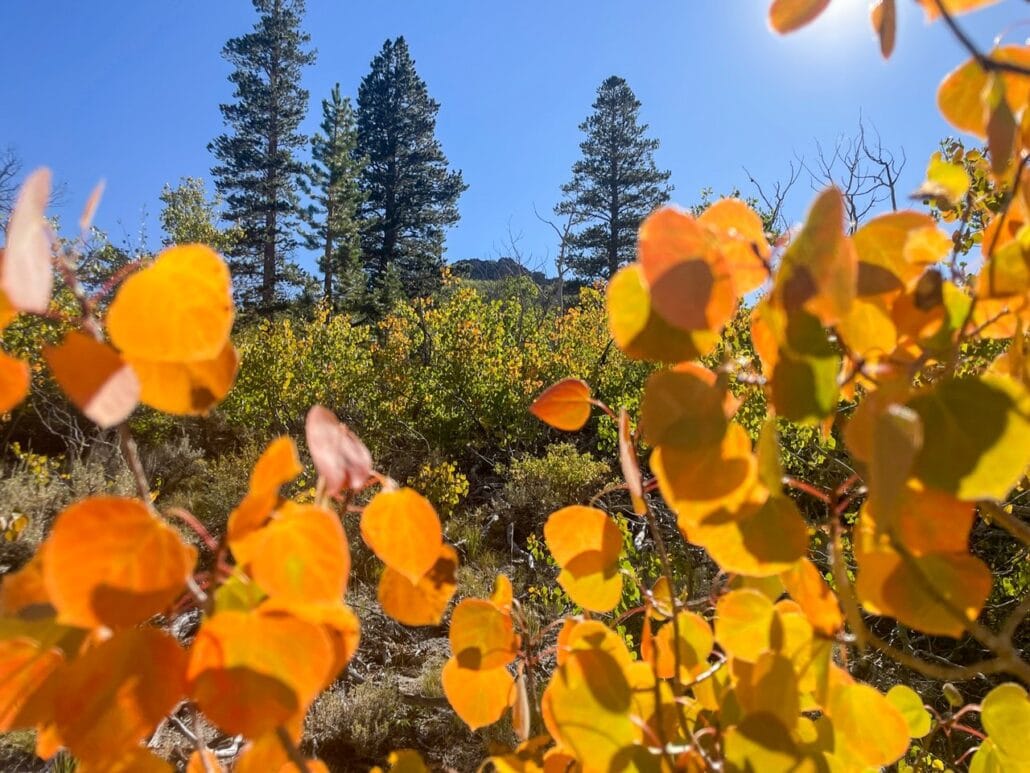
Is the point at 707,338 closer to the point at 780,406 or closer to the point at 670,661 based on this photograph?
the point at 780,406

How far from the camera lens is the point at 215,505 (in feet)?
13.6

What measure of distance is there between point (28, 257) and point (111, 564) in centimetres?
8

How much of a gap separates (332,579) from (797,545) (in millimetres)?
158

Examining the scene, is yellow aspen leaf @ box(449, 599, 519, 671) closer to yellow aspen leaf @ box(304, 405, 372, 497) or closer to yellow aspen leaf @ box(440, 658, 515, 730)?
yellow aspen leaf @ box(440, 658, 515, 730)

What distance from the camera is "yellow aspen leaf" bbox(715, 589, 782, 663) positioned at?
29cm

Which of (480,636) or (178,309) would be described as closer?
(178,309)

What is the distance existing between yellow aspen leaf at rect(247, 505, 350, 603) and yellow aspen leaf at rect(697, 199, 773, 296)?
0.16 meters

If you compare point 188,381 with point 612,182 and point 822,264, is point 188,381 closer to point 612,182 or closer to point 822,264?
point 822,264

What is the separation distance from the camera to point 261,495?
185 millimetres

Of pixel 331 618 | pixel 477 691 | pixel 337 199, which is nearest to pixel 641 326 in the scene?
pixel 331 618

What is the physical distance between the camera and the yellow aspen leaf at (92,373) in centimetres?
18

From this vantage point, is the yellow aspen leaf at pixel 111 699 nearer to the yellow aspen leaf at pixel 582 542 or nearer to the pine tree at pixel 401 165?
the yellow aspen leaf at pixel 582 542

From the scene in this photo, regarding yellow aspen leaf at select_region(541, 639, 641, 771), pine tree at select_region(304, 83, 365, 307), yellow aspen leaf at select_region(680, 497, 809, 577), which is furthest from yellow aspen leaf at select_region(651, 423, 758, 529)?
pine tree at select_region(304, 83, 365, 307)

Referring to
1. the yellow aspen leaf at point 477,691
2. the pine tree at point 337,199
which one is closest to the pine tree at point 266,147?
the pine tree at point 337,199
